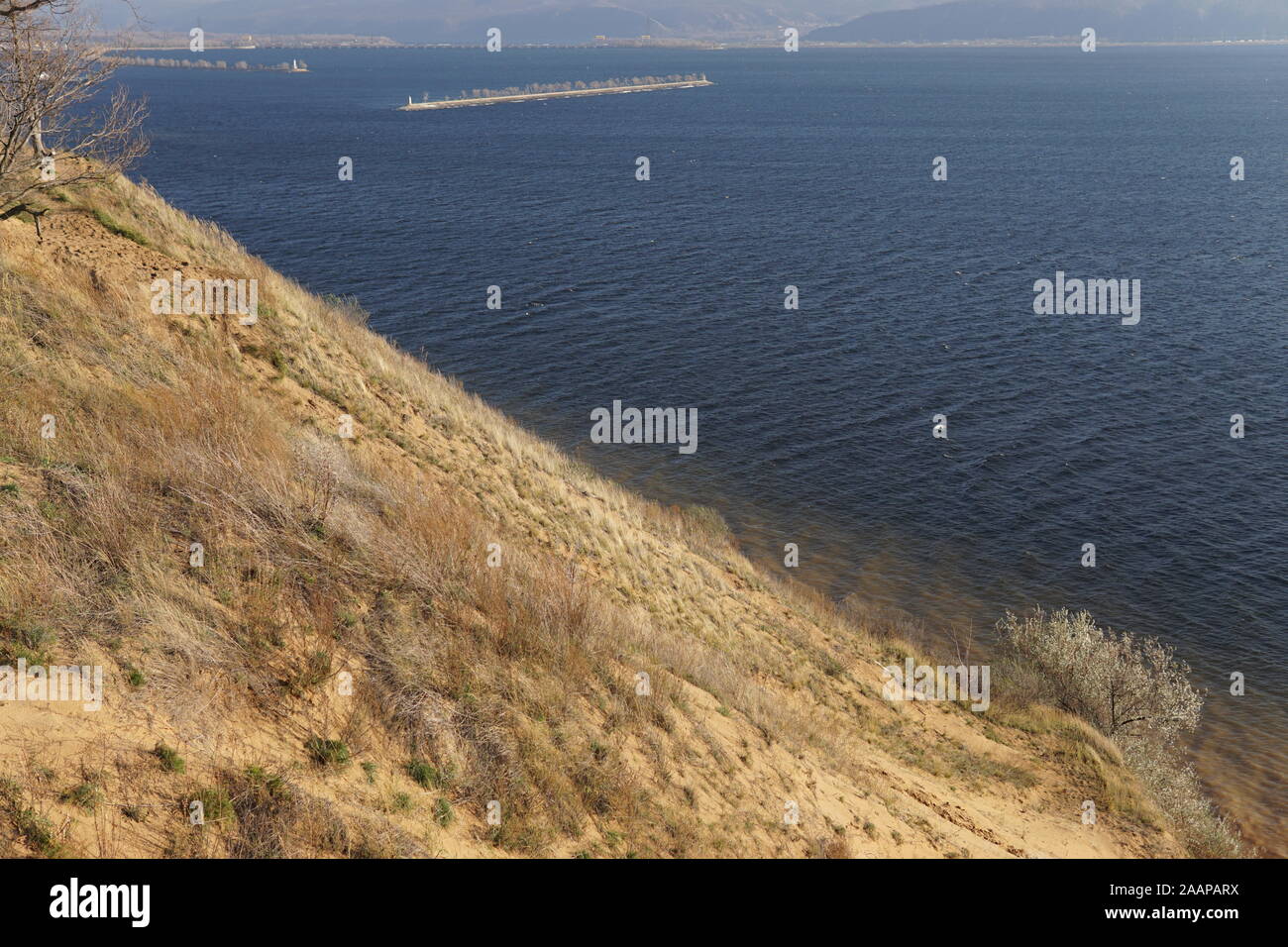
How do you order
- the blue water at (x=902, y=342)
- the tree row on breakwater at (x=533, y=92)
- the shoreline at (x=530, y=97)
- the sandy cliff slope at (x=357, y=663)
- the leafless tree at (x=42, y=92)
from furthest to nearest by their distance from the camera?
the tree row on breakwater at (x=533, y=92) → the shoreline at (x=530, y=97) → the blue water at (x=902, y=342) → the leafless tree at (x=42, y=92) → the sandy cliff slope at (x=357, y=663)

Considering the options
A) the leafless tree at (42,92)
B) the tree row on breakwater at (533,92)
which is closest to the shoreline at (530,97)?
the tree row on breakwater at (533,92)

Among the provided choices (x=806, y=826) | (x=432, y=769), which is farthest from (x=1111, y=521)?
(x=432, y=769)

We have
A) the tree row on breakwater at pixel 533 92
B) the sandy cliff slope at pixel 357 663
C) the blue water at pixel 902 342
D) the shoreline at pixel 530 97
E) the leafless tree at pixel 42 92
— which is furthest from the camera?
the tree row on breakwater at pixel 533 92

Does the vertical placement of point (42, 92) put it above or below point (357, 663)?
above

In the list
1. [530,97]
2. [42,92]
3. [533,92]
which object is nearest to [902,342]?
[42,92]

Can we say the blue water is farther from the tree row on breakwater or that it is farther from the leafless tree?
the tree row on breakwater

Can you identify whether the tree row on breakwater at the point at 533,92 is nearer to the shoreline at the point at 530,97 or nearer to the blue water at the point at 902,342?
the shoreline at the point at 530,97

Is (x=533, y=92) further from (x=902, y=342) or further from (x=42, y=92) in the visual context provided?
(x=42, y=92)
